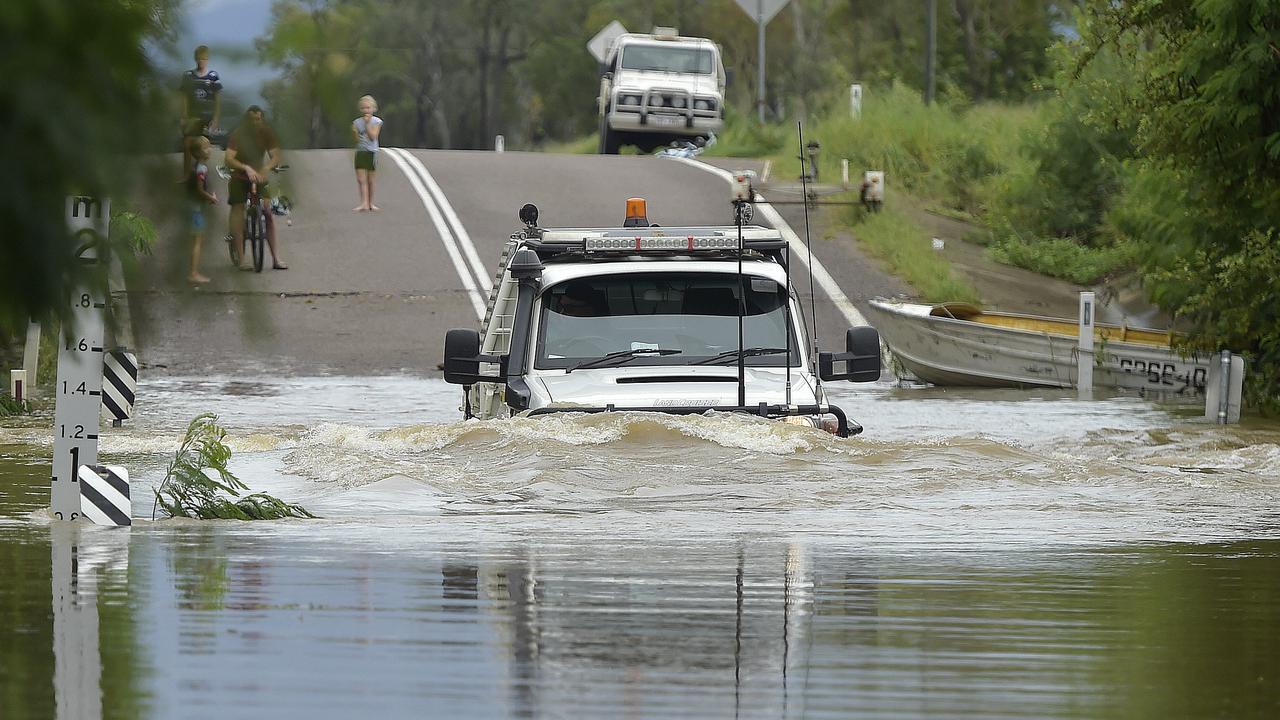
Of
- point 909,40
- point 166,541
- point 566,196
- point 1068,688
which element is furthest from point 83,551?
point 909,40

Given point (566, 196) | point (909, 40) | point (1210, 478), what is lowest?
point (1210, 478)

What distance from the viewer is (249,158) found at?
3742mm

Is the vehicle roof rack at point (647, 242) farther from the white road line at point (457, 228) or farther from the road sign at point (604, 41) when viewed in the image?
the road sign at point (604, 41)

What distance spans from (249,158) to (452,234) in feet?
88.0

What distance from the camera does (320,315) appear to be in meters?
27.0

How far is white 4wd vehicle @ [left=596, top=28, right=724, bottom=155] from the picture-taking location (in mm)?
41219

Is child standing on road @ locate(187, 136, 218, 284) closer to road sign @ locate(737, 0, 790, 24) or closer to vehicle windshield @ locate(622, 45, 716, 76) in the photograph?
vehicle windshield @ locate(622, 45, 716, 76)

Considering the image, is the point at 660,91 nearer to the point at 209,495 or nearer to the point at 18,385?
the point at 18,385

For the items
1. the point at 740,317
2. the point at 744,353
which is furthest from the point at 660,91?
the point at 740,317

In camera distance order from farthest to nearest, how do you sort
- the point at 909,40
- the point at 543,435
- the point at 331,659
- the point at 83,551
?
the point at 909,40
the point at 543,435
the point at 83,551
the point at 331,659

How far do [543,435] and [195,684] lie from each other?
642 centimetres

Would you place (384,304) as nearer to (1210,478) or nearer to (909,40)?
(1210,478)

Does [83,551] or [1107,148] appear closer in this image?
[83,551]

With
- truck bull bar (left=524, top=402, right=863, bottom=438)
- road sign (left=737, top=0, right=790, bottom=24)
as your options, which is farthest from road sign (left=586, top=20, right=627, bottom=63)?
truck bull bar (left=524, top=402, right=863, bottom=438)
